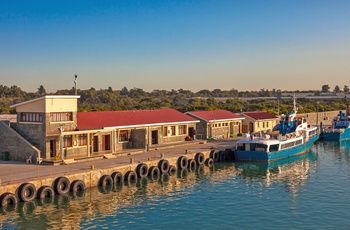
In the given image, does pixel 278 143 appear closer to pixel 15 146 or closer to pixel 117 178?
pixel 117 178

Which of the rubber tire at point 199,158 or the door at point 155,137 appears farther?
the door at point 155,137

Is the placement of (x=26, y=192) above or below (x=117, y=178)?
above

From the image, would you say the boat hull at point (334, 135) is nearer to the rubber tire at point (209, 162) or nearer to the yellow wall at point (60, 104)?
the rubber tire at point (209, 162)

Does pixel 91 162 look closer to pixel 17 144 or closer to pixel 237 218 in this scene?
pixel 17 144

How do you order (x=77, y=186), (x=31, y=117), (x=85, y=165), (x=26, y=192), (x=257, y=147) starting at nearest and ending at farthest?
(x=26, y=192)
(x=77, y=186)
(x=85, y=165)
(x=31, y=117)
(x=257, y=147)

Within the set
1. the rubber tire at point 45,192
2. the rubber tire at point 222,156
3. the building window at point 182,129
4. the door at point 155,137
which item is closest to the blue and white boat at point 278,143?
the rubber tire at point 222,156

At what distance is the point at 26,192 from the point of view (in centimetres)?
2991

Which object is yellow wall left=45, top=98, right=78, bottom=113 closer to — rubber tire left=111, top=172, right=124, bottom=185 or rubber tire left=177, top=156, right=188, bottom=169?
rubber tire left=111, top=172, right=124, bottom=185

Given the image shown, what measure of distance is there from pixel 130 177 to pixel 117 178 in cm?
147

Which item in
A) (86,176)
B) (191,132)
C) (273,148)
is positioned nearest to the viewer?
(86,176)

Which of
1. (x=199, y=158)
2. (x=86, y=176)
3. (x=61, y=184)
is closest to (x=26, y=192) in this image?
(x=61, y=184)

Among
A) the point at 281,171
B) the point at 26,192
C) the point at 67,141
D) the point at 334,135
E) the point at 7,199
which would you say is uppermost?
the point at 67,141

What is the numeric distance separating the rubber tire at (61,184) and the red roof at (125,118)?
951 cm

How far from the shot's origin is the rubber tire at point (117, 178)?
119 feet
